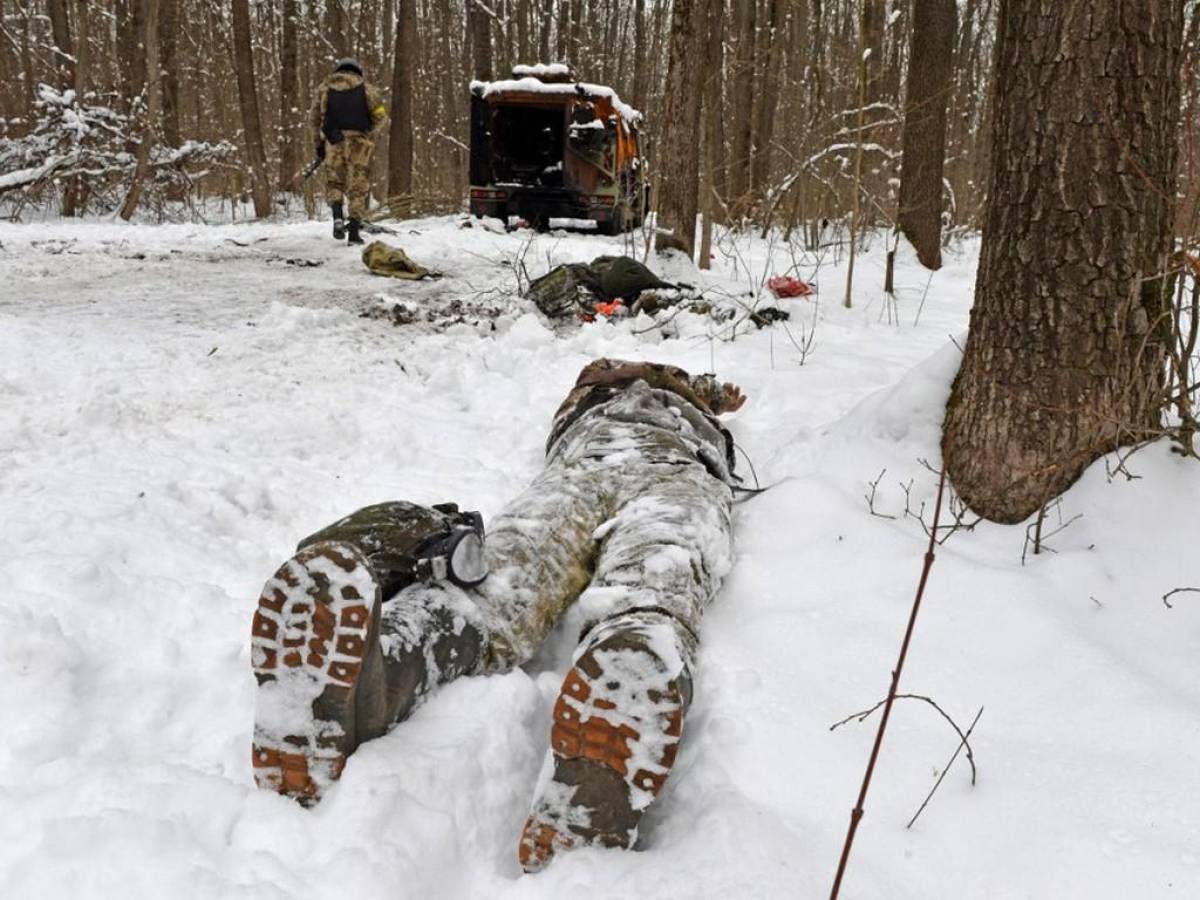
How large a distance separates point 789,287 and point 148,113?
25.9 ft

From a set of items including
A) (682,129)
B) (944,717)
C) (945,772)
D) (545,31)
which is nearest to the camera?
(945,772)

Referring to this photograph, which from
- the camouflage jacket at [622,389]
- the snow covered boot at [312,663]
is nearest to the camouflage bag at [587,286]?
the camouflage jacket at [622,389]

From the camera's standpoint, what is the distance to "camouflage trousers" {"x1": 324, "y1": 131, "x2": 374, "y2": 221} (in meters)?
8.77

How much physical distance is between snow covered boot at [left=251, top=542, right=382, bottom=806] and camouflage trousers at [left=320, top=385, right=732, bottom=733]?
0.32ft

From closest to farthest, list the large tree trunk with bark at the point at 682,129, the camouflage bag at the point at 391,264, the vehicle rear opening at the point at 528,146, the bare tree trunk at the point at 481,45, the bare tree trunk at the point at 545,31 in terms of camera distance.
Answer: the large tree trunk with bark at the point at 682,129
the camouflage bag at the point at 391,264
the vehicle rear opening at the point at 528,146
the bare tree trunk at the point at 481,45
the bare tree trunk at the point at 545,31

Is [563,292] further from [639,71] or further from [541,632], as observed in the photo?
[639,71]

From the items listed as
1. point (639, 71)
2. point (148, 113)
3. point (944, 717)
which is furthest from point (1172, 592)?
point (639, 71)

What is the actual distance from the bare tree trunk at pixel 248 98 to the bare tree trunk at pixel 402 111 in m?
1.93

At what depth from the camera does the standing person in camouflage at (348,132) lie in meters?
8.55

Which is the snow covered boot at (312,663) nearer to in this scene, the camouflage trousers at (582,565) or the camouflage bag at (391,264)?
the camouflage trousers at (582,565)

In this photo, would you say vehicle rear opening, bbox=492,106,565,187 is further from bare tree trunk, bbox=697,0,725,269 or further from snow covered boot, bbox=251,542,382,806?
snow covered boot, bbox=251,542,382,806

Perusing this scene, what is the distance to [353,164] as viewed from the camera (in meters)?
8.77

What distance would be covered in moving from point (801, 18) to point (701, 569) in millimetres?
16842

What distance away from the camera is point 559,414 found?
3.29 m
